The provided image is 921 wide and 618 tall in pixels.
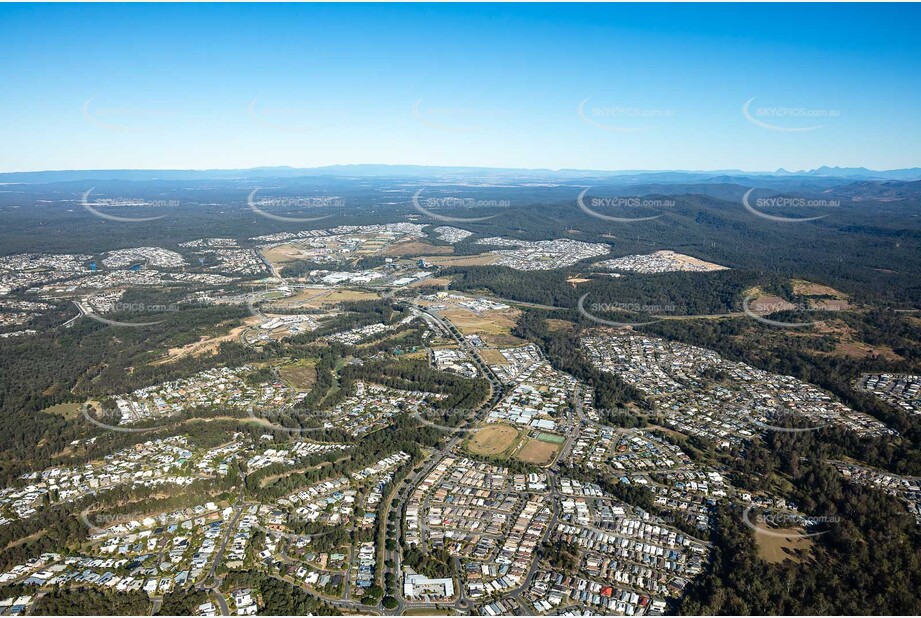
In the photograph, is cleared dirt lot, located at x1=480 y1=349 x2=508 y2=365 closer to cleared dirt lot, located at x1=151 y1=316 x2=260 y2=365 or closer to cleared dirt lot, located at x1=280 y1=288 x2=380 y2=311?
cleared dirt lot, located at x1=151 y1=316 x2=260 y2=365

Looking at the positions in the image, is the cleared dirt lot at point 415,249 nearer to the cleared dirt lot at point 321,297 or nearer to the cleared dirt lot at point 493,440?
the cleared dirt lot at point 321,297

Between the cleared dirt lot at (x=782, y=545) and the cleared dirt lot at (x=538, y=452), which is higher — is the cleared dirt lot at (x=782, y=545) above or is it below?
above

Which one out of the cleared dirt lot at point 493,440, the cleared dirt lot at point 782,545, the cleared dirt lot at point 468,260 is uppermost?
the cleared dirt lot at point 782,545

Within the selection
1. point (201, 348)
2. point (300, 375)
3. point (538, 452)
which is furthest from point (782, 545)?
point (201, 348)

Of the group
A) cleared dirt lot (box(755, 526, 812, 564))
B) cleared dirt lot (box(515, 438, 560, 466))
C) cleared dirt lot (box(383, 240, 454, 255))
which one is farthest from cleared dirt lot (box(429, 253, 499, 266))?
cleared dirt lot (box(755, 526, 812, 564))

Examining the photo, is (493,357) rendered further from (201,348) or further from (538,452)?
(201,348)

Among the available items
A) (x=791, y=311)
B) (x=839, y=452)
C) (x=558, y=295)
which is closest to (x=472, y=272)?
(x=558, y=295)

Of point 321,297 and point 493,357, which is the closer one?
point 493,357

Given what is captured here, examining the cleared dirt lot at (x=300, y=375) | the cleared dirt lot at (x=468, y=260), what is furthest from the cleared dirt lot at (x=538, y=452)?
the cleared dirt lot at (x=468, y=260)
